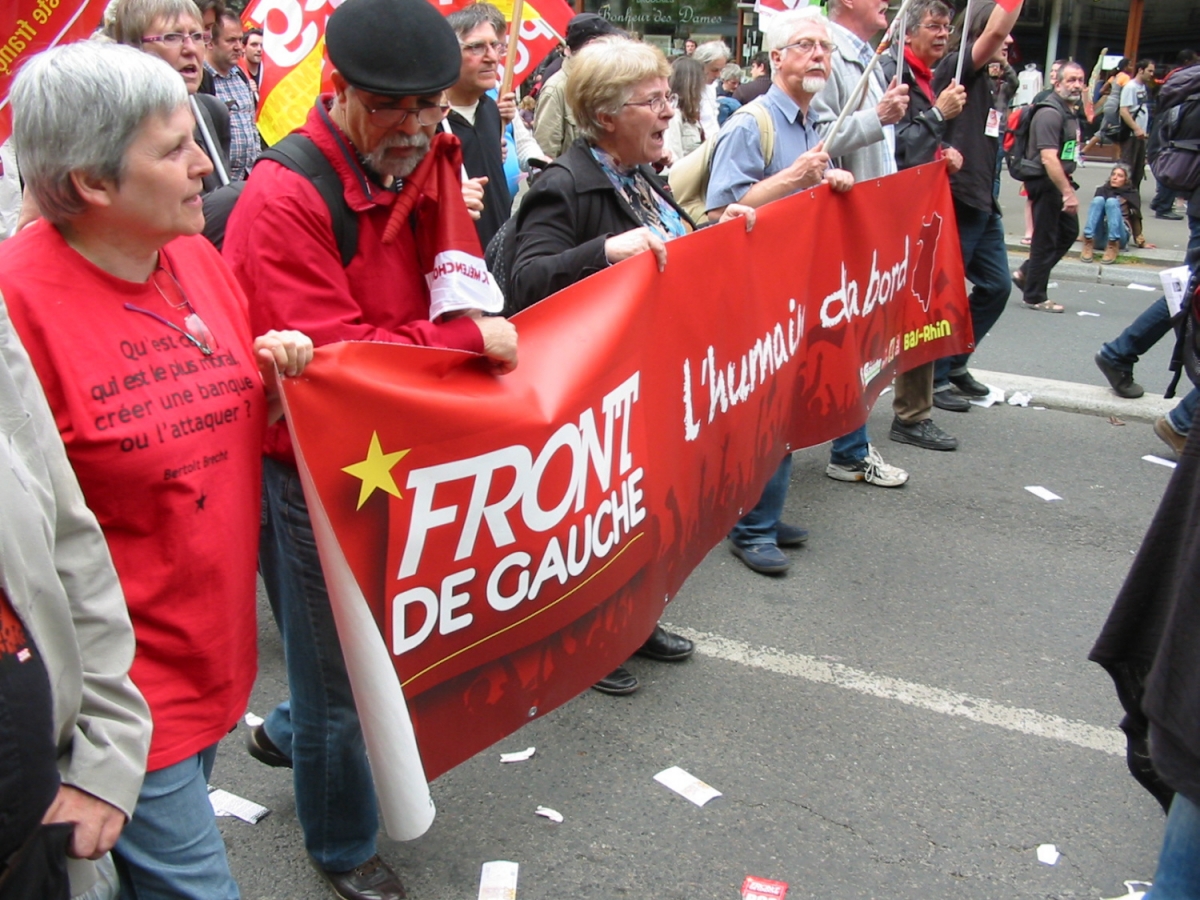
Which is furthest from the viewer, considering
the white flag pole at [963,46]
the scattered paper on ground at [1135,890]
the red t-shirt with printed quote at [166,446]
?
the white flag pole at [963,46]

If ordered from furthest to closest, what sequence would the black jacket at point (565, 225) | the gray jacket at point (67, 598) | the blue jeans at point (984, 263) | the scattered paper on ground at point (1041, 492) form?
the blue jeans at point (984, 263), the scattered paper on ground at point (1041, 492), the black jacket at point (565, 225), the gray jacket at point (67, 598)

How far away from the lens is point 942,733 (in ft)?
10.4

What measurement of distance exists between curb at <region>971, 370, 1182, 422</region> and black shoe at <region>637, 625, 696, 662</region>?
3.74 meters

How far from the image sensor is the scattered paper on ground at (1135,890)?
2.52 m

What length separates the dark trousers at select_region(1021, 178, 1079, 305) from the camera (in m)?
8.04

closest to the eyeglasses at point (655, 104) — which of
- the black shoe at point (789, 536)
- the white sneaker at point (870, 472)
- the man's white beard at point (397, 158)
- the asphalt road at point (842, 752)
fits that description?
the man's white beard at point (397, 158)

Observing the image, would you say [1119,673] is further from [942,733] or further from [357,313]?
[357,313]

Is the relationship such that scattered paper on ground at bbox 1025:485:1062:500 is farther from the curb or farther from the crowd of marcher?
the crowd of marcher

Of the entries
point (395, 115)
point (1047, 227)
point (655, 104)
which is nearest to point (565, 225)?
point (655, 104)

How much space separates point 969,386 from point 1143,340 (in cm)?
93

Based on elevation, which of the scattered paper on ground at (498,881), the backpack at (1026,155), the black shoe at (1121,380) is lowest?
the scattered paper on ground at (498,881)

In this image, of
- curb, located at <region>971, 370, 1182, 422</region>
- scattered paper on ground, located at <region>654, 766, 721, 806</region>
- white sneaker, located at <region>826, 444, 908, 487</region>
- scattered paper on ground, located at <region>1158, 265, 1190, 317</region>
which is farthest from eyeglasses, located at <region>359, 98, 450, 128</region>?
curb, located at <region>971, 370, 1182, 422</region>

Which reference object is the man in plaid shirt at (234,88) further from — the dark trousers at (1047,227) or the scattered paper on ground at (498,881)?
the dark trousers at (1047,227)

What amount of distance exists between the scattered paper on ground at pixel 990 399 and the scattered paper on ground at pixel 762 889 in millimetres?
4387
